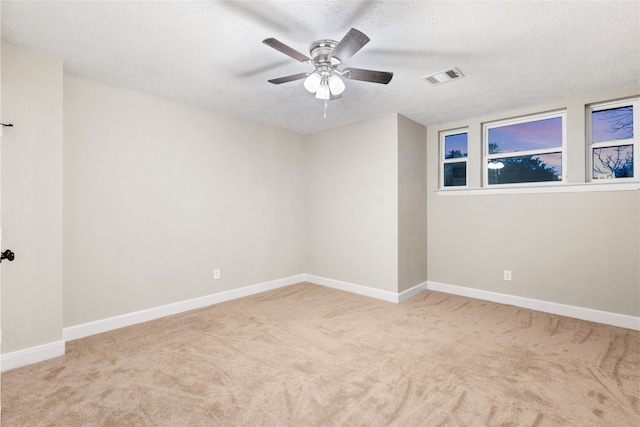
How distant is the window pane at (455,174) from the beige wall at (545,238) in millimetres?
159

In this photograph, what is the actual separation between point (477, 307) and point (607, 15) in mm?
3076

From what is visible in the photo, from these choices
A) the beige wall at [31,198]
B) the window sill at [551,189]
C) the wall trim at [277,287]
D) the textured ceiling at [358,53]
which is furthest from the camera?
the window sill at [551,189]

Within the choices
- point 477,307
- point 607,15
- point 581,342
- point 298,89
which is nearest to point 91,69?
point 298,89

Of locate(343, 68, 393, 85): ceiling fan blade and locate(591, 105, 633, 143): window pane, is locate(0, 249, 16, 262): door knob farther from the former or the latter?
locate(591, 105, 633, 143): window pane

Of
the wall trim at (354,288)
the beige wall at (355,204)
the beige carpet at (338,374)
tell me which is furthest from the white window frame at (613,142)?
the wall trim at (354,288)

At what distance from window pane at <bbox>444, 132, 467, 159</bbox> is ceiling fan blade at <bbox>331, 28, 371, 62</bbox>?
3.04 meters

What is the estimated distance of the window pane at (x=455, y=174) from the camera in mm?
4383

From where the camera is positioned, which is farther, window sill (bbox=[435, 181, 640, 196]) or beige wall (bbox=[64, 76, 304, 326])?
window sill (bbox=[435, 181, 640, 196])

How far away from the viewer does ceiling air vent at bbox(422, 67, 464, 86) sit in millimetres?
2743

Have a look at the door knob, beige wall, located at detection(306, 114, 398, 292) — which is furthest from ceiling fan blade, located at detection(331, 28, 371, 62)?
the door knob

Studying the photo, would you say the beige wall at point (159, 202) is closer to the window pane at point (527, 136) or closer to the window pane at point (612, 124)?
the window pane at point (527, 136)

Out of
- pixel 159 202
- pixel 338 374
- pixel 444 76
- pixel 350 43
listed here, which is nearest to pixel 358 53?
pixel 350 43

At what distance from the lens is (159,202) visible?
3426 millimetres

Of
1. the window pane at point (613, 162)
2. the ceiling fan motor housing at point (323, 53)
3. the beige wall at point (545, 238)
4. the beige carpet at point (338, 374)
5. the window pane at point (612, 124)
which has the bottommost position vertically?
the beige carpet at point (338, 374)
